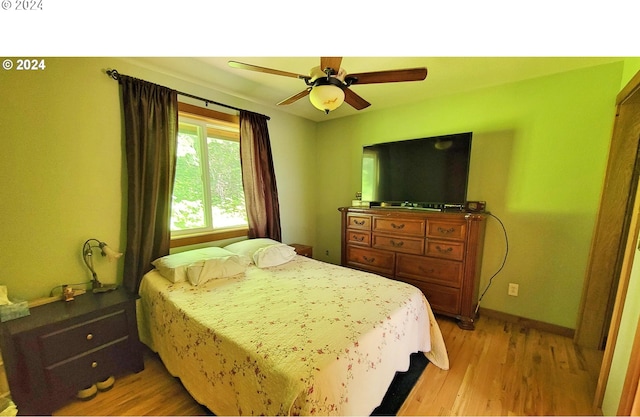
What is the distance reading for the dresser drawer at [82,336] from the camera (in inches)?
51.3

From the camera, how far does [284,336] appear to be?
1.16 metres

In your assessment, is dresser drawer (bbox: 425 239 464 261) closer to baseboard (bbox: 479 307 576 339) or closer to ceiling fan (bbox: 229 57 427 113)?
baseboard (bbox: 479 307 576 339)

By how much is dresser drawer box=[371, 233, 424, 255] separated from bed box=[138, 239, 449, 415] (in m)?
0.70

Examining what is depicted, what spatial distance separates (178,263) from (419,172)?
240cm

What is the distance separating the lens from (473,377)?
1629 mm

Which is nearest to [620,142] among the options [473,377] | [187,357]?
[473,377]

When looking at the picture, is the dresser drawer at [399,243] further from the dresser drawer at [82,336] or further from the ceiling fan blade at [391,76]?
the dresser drawer at [82,336]

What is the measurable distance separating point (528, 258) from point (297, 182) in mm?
2707

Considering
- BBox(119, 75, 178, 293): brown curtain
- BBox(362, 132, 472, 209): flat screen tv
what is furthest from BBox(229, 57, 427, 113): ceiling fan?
BBox(362, 132, 472, 209): flat screen tv

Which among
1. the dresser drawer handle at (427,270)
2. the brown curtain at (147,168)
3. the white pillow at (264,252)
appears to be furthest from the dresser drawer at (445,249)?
the brown curtain at (147,168)

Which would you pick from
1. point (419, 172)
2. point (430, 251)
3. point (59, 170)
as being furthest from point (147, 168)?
point (430, 251)

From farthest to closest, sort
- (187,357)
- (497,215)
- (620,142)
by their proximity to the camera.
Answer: (497,215), (620,142), (187,357)

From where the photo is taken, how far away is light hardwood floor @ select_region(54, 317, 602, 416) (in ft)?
4.56
